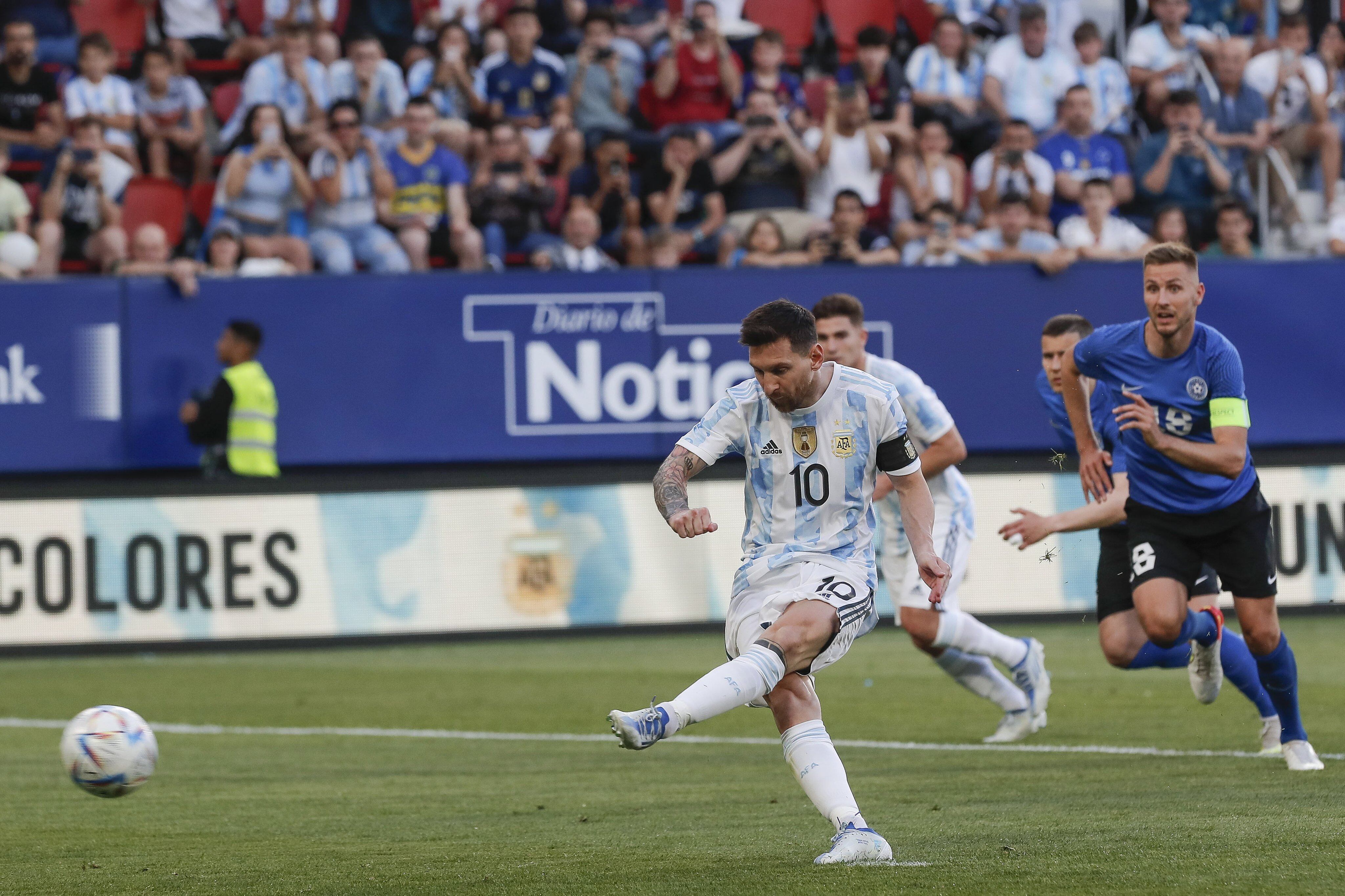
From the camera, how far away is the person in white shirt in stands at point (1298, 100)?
1756 cm

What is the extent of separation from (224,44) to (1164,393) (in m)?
12.6

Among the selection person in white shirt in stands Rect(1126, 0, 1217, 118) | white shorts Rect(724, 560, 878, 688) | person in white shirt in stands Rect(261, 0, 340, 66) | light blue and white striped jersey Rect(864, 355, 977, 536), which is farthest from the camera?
person in white shirt in stands Rect(1126, 0, 1217, 118)

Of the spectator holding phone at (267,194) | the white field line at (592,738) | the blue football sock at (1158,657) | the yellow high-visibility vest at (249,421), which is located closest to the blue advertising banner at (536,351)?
the yellow high-visibility vest at (249,421)

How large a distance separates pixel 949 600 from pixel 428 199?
8.24 metres

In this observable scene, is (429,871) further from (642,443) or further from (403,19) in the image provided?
(403,19)

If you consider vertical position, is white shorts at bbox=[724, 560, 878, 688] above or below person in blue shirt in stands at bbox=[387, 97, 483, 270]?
below

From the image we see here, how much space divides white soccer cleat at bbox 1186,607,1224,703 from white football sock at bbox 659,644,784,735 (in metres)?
3.07

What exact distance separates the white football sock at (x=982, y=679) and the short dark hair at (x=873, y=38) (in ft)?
31.1

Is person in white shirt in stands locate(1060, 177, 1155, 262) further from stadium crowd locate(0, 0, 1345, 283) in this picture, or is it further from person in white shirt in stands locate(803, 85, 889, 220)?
person in white shirt in stands locate(803, 85, 889, 220)

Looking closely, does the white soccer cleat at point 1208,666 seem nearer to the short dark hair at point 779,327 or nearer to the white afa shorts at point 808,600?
the white afa shorts at point 808,600

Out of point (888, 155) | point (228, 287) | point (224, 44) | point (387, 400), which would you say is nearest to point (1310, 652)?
point (888, 155)

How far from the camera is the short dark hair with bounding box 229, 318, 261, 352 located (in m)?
14.7

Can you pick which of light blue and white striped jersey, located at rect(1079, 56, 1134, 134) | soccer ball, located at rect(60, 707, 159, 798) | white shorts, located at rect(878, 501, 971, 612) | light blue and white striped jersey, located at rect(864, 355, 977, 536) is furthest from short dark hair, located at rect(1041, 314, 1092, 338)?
light blue and white striped jersey, located at rect(1079, 56, 1134, 134)

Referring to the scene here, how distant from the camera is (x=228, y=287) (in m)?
15.3
